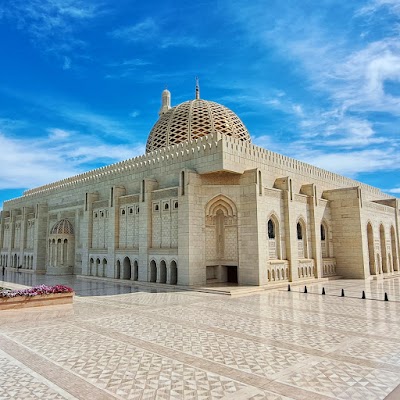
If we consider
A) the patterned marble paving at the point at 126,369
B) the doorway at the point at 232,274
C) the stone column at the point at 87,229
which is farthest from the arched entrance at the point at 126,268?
the patterned marble paving at the point at 126,369

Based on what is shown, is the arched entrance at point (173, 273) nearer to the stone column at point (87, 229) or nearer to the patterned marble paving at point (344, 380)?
the stone column at point (87, 229)

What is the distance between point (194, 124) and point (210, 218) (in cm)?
789

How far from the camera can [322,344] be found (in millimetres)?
6566

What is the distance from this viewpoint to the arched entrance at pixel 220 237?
618 inches

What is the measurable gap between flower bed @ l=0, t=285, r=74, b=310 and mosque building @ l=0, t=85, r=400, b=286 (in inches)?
234

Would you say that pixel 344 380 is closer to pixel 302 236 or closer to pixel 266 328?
pixel 266 328

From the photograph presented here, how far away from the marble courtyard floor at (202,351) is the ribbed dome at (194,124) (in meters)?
12.9

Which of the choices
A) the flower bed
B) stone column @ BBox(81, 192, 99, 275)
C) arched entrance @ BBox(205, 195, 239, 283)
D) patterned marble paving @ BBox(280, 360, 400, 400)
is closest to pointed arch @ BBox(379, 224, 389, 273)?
arched entrance @ BBox(205, 195, 239, 283)

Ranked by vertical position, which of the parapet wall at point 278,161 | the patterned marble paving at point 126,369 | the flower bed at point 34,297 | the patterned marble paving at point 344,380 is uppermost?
the parapet wall at point 278,161

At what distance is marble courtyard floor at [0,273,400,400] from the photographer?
15.0 ft

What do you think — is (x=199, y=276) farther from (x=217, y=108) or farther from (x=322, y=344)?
(x=217, y=108)

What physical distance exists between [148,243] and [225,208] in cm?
431

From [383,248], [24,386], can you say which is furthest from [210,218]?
[383,248]

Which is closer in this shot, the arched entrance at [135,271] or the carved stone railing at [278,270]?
the carved stone railing at [278,270]
